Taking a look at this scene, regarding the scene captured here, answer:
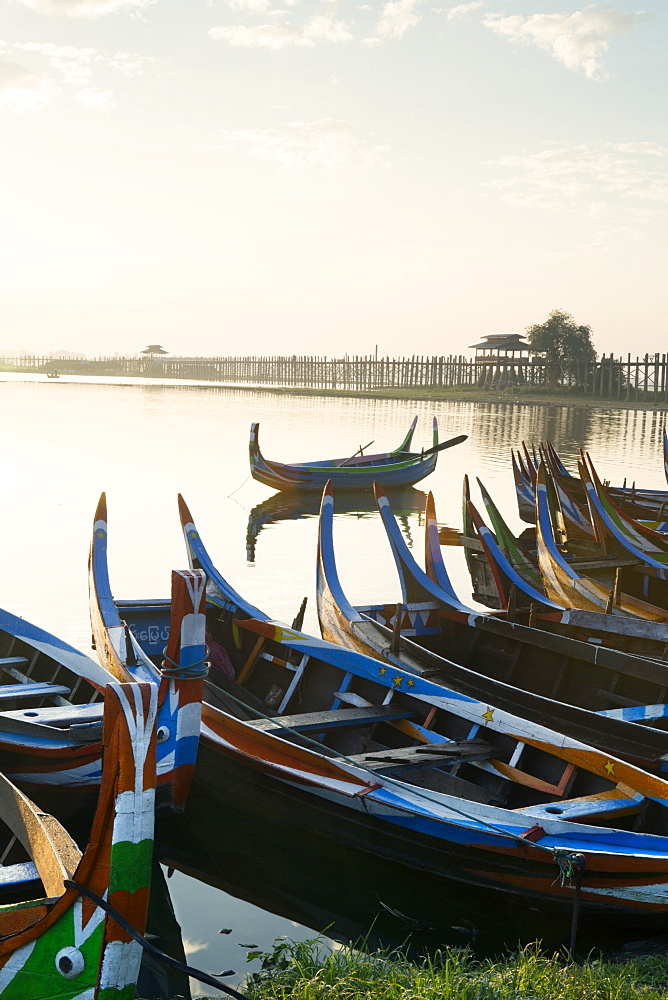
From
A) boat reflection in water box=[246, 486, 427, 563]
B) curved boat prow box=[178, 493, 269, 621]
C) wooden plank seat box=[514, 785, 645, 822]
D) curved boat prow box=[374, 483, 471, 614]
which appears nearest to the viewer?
wooden plank seat box=[514, 785, 645, 822]

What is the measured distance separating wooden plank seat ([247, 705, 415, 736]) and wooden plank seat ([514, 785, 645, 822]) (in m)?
1.55

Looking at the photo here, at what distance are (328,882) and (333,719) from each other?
1.04 metres

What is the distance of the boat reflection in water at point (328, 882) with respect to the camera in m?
5.30

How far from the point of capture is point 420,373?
247 feet

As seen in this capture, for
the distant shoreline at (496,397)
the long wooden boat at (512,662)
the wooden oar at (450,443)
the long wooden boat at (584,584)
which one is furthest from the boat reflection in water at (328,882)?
the distant shoreline at (496,397)

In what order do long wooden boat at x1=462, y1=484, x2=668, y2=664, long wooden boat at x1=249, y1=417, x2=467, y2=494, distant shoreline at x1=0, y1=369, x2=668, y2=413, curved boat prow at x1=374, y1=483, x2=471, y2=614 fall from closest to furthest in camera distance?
long wooden boat at x1=462, y1=484, x2=668, y2=664
curved boat prow at x1=374, y1=483, x2=471, y2=614
long wooden boat at x1=249, y1=417, x2=467, y2=494
distant shoreline at x1=0, y1=369, x2=668, y2=413

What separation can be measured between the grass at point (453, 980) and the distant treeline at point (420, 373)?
2022 inches

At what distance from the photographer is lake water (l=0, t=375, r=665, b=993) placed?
10.9m

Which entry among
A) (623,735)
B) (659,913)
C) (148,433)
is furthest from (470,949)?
(148,433)

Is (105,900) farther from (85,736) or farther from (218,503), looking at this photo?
(218,503)

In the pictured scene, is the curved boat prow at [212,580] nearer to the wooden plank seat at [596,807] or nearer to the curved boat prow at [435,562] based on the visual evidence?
the curved boat prow at [435,562]

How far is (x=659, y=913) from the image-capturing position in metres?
4.75

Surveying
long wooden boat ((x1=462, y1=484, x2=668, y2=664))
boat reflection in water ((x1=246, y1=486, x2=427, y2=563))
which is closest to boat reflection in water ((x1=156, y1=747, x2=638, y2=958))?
long wooden boat ((x1=462, y1=484, x2=668, y2=664))

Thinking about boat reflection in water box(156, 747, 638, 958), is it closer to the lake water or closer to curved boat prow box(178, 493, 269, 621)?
the lake water
